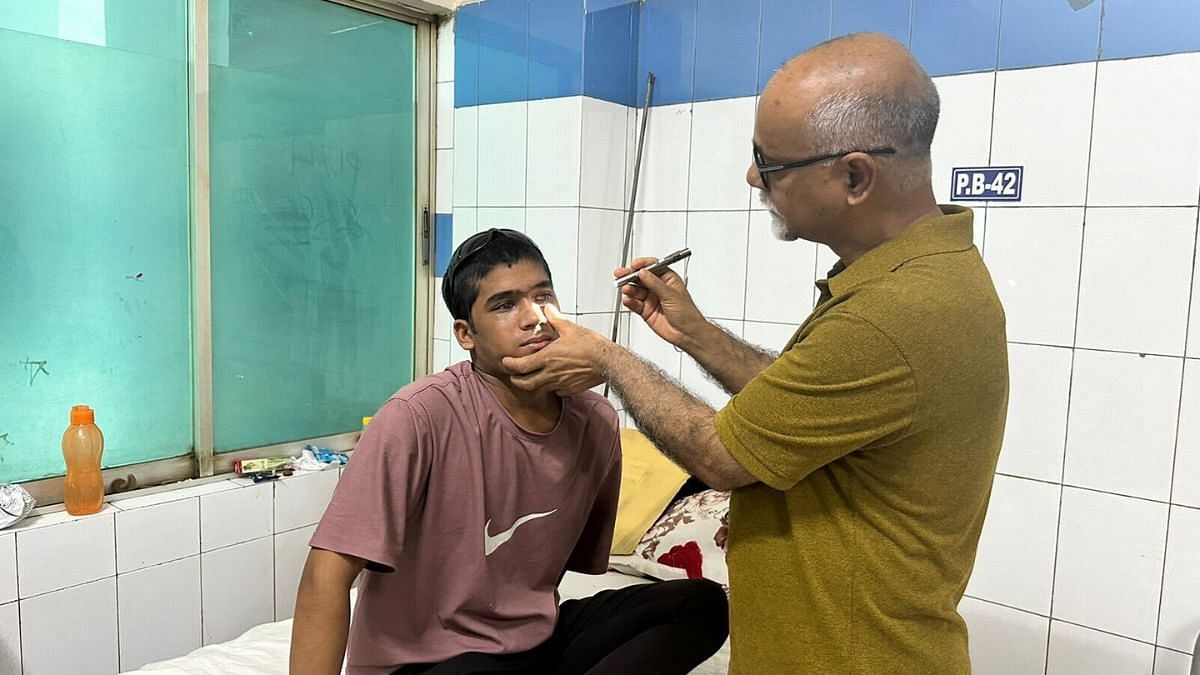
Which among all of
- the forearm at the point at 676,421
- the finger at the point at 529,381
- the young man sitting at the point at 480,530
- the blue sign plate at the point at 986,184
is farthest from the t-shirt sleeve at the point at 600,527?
the blue sign plate at the point at 986,184

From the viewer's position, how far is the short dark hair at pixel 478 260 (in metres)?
1.47

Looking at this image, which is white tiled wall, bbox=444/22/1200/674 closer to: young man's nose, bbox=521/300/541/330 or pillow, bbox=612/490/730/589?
pillow, bbox=612/490/730/589

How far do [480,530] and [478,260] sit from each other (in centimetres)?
44

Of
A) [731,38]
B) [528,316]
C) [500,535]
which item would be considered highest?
[731,38]

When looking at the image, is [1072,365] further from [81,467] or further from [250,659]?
[81,467]

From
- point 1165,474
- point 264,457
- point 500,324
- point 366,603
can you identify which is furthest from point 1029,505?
point 264,457

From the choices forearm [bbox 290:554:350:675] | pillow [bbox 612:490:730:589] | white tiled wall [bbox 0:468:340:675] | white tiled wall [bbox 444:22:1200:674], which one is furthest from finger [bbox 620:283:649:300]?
white tiled wall [bbox 0:468:340:675]

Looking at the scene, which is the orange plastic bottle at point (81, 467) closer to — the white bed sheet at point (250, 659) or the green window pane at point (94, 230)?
the green window pane at point (94, 230)

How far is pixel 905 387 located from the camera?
110cm

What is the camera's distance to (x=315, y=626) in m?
1.26

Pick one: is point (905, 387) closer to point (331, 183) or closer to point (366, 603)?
point (366, 603)

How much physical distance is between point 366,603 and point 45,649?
1146mm

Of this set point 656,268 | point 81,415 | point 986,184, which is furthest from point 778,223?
point 81,415

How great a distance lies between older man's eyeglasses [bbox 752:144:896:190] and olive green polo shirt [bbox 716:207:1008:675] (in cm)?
12
